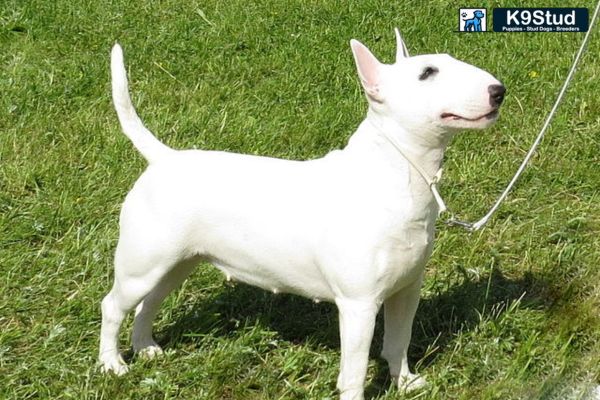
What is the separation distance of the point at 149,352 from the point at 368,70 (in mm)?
1473

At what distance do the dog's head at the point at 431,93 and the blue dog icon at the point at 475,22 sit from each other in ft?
12.9

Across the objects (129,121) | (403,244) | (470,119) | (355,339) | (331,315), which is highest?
(470,119)

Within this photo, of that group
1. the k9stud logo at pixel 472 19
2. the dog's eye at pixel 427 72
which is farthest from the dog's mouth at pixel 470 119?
the k9stud logo at pixel 472 19

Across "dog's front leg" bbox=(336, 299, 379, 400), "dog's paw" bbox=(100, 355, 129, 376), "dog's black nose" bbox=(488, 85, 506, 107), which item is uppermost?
"dog's black nose" bbox=(488, 85, 506, 107)

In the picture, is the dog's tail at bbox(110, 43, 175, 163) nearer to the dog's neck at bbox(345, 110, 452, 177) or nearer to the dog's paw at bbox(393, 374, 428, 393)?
the dog's neck at bbox(345, 110, 452, 177)

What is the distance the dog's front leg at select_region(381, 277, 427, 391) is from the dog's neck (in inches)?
20.4

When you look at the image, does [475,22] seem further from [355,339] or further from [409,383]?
[355,339]

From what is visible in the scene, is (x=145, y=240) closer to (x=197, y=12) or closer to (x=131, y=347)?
(x=131, y=347)

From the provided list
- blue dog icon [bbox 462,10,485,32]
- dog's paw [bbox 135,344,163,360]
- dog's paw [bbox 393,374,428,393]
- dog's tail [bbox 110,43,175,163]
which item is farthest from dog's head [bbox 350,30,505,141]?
blue dog icon [bbox 462,10,485,32]

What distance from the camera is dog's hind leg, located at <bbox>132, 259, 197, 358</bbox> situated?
12.9 feet

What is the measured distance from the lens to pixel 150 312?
4.01 metres

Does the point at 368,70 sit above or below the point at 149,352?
above

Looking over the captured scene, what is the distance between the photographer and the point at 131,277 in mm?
3719

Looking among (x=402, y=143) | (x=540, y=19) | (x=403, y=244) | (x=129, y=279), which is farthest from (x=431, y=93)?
(x=540, y=19)
